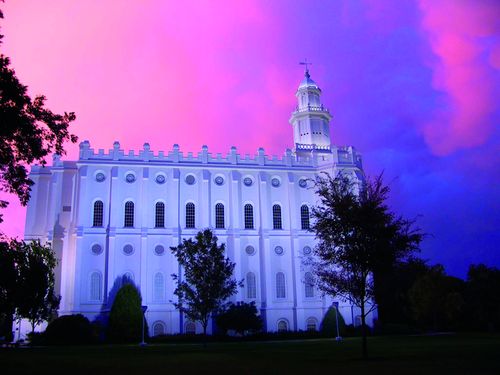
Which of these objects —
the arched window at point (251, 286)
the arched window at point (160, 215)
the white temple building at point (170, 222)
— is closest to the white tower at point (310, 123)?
the white temple building at point (170, 222)

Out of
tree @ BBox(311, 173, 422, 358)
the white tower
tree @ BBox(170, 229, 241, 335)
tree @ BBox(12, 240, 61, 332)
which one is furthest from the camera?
the white tower

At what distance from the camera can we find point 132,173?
47875 millimetres

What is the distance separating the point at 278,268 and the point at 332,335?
28.2 feet

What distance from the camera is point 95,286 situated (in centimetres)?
4419

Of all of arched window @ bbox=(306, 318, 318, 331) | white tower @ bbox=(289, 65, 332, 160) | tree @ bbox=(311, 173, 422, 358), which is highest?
white tower @ bbox=(289, 65, 332, 160)

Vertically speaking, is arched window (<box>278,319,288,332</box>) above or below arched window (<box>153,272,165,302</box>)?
below

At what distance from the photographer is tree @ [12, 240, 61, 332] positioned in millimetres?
36188

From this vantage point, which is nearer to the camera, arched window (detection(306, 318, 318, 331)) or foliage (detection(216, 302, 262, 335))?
foliage (detection(216, 302, 262, 335))

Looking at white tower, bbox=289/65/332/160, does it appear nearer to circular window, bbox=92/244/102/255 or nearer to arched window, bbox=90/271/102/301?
circular window, bbox=92/244/102/255

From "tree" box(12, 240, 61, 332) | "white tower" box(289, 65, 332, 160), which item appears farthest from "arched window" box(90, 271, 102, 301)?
"white tower" box(289, 65, 332, 160)

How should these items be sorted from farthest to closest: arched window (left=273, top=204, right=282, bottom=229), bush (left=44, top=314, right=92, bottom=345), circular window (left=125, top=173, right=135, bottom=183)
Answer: arched window (left=273, top=204, right=282, bottom=229) < circular window (left=125, top=173, right=135, bottom=183) < bush (left=44, top=314, right=92, bottom=345)

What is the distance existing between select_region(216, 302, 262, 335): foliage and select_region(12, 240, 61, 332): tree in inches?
538

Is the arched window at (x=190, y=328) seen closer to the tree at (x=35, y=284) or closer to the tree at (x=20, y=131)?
the tree at (x=35, y=284)

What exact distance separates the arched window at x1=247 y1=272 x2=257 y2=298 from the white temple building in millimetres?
93
